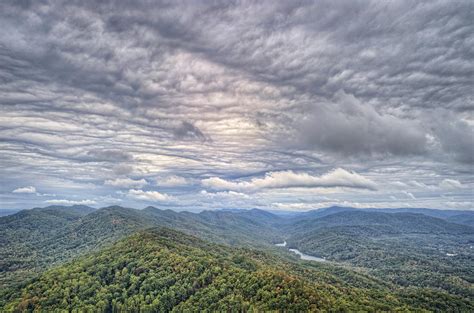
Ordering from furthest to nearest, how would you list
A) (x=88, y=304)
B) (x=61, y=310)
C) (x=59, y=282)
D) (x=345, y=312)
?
(x=59, y=282), (x=88, y=304), (x=61, y=310), (x=345, y=312)

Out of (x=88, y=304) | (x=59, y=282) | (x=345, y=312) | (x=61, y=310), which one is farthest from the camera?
(x=59, y=282)

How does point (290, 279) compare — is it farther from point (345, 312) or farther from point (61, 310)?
point (61, 310)

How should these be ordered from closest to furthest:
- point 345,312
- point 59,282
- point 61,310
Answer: point 345,312 < point 61,310 < point 59,282

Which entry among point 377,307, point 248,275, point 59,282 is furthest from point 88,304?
point 377,307

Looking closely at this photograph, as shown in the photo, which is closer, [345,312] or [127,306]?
[345,312]

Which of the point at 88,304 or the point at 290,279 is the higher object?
the point at 290,279

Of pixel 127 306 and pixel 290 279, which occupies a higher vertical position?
pixel 290 279

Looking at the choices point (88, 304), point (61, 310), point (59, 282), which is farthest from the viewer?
point (59, 282)

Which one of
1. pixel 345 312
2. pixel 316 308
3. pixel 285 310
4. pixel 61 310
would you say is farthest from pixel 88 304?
pixel 345 312

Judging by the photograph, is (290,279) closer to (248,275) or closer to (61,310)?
(248,275)
